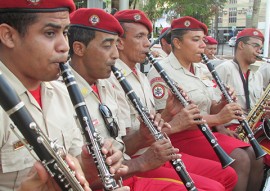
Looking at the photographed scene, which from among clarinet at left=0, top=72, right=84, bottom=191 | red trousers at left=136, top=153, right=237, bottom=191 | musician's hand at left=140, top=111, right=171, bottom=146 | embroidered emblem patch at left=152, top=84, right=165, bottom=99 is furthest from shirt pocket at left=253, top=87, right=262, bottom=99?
clarinet at left=0, top=72, right=84, bottom=191

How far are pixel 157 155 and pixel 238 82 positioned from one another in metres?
2.50

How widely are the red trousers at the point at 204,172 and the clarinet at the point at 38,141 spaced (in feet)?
5.34

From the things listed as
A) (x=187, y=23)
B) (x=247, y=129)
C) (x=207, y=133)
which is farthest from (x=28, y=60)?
(x=247, y=129)

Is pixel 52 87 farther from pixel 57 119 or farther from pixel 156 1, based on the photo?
pixel 156 1

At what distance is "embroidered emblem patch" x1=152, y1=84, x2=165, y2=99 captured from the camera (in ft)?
12.6

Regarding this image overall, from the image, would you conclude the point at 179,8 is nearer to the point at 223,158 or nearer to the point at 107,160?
the point at 223,158

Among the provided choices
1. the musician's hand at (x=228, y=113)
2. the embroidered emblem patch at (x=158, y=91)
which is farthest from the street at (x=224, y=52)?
the embroidered emblem patch at (x=158, y=91)

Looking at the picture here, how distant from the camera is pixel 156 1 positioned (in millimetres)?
16641

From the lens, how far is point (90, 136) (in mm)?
2010

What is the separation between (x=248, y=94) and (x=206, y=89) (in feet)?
2.86

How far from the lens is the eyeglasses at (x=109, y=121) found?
2.78 meters

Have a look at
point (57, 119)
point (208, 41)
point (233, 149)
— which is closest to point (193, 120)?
point (233, 149)

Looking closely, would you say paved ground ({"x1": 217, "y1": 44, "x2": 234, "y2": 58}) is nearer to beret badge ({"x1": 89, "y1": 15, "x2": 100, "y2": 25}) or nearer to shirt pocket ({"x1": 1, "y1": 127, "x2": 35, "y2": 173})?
beret badge ({"x1": 89, "y1": 15, "x2": 100, "y2": 25})

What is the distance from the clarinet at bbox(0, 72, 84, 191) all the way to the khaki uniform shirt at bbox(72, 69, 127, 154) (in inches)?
47.0
